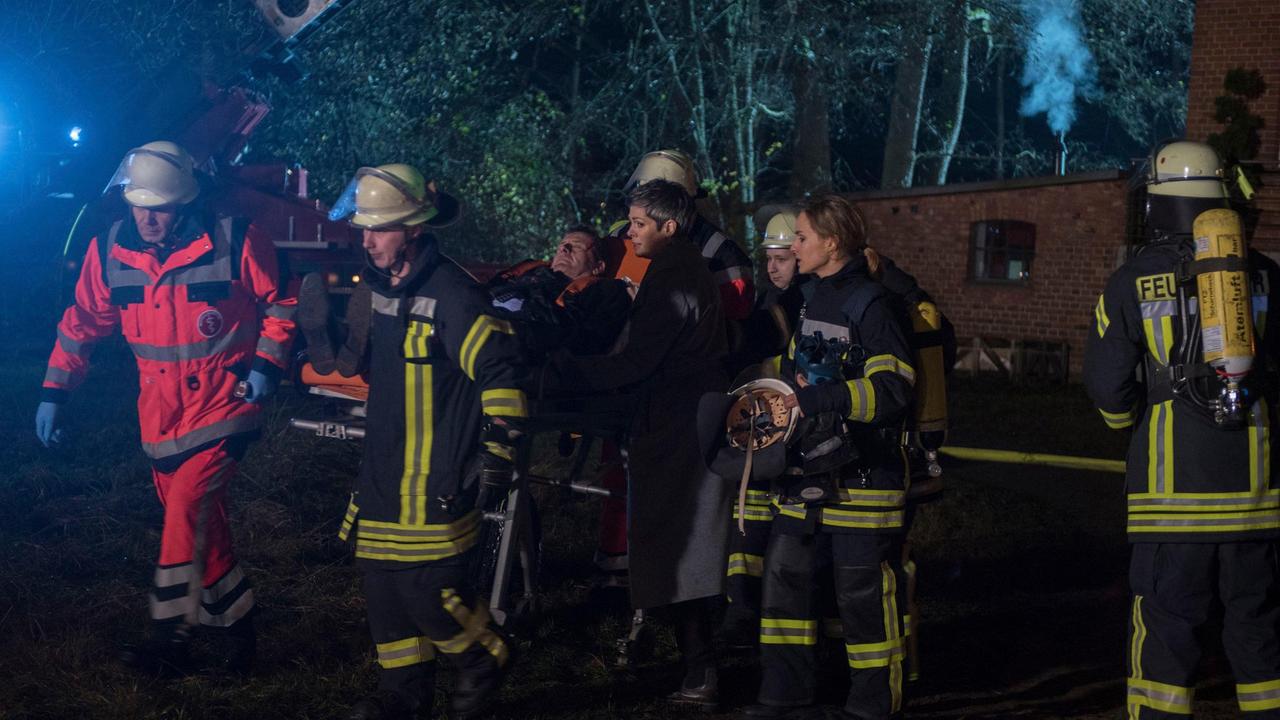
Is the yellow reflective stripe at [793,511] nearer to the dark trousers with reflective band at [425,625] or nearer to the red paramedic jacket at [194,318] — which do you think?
the dark trousers with reflective band at [425,625]

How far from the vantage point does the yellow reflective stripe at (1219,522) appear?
14.1 ft

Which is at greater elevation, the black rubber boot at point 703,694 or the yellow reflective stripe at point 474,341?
the yellow reflective stripe at point 474,341

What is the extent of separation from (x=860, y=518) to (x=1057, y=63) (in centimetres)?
2457

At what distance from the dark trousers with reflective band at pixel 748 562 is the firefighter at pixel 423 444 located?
4.38 ft

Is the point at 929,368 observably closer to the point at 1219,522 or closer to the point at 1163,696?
the point at 1219,522

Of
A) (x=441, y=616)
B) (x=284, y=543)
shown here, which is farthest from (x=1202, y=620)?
(x=284, y=543)

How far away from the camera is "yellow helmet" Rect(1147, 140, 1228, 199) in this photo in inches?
177

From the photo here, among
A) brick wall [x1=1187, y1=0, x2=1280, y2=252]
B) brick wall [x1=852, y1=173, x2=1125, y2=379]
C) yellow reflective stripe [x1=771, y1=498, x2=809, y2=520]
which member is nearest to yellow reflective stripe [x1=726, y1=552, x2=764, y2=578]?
yellow reflective stripe [x1=771, y1=498, x2=809, y2=520]

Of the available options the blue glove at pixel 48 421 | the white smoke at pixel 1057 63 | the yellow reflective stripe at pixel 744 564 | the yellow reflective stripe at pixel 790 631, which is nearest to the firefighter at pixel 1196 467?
the yellow reflective stripe at pixel 790 631

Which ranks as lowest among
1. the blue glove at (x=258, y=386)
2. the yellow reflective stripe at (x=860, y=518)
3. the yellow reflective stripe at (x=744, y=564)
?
the yellow reflective stripe at (x=744, y=564)

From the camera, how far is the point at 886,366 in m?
4.68

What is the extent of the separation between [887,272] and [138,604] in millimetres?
3978

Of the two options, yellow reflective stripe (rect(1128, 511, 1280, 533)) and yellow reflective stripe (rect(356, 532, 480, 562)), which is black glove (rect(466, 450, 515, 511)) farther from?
yellow reflective stripe (rect(1128, 511, 1280, 533))

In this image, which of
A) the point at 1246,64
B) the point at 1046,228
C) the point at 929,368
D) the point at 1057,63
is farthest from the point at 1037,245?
the point at 929,368
